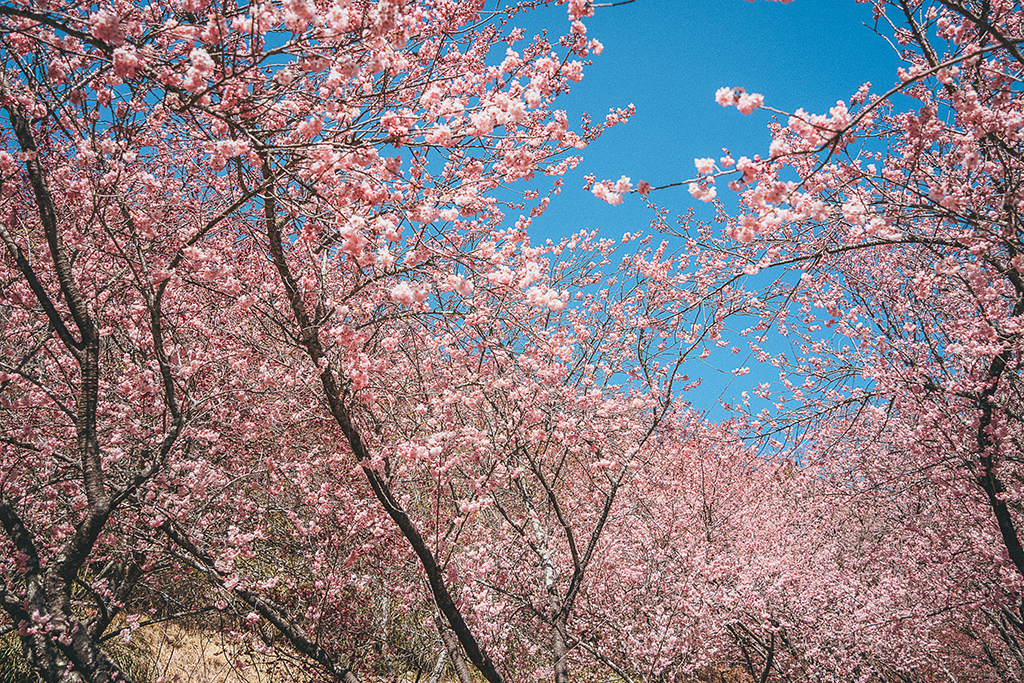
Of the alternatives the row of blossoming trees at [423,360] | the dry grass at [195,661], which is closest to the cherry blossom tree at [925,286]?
the row of blossoming trees at [423,360]

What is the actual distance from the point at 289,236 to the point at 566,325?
3.96m

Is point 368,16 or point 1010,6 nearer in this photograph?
point 368,16

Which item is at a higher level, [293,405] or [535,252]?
[535,252]

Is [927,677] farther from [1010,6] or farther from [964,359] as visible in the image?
[1010,6]

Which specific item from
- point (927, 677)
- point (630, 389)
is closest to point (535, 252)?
point (630, 389)

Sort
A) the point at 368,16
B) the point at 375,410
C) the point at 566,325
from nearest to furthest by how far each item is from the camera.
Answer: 1. the point at 368,16
2. the point at 375,410
3. the point at 566,325

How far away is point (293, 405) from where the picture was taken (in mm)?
6773

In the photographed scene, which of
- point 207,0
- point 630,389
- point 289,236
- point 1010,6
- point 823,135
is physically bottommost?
point 207,0

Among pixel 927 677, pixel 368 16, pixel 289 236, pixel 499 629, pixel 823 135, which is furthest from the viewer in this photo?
pixel 927 677

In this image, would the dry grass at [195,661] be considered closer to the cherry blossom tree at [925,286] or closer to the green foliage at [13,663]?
the green foliage at [13,663]

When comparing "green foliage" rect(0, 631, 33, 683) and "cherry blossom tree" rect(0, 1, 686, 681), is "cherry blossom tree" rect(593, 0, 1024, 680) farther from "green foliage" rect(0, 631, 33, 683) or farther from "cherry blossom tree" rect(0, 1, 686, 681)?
"green foliage" rect(0, 631, 33, 683)

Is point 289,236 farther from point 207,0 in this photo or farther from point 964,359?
point 964,359

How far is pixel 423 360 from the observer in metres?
6.91

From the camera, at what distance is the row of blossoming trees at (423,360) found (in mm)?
3227
